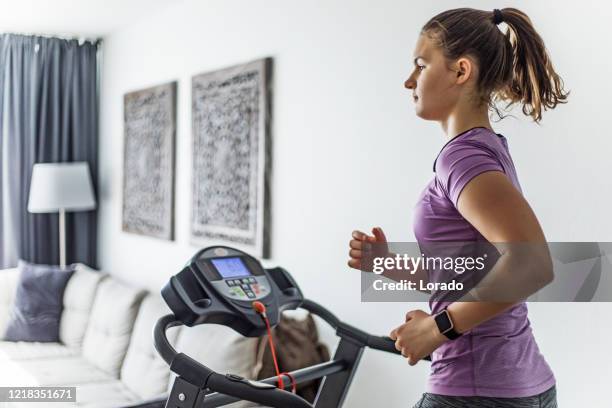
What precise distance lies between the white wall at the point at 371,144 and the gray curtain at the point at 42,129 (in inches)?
49.7

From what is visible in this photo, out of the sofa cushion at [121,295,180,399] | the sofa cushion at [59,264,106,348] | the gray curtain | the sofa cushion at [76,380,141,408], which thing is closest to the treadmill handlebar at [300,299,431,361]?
the sofa cushion at [121,295,180,399]


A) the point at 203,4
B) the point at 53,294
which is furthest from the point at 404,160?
the point at 53,294

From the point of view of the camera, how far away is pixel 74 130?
15.8 ft

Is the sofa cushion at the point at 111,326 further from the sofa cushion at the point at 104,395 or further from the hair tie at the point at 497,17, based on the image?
the hair tie at the point at 497,17

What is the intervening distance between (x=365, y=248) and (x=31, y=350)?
3.16m

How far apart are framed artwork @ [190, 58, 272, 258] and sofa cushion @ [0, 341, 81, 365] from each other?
109 cm

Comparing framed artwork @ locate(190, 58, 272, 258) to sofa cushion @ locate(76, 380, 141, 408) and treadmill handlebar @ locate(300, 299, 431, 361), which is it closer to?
sofa cushion @ locate(76, 380, 141, 408)

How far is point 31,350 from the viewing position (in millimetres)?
3912

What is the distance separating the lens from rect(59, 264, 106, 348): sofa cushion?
13.1ft

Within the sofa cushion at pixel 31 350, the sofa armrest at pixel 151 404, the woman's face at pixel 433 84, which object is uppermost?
the woman's face at pixel 433 84

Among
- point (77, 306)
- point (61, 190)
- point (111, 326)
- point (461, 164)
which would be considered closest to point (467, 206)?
point (461, 164)

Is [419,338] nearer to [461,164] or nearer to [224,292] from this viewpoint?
[461,164]

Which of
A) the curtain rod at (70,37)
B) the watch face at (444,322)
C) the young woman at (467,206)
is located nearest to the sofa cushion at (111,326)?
the curtain rod at (70,37)

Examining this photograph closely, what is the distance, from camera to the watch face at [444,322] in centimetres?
104
